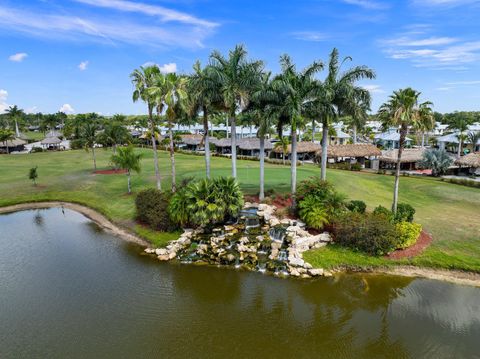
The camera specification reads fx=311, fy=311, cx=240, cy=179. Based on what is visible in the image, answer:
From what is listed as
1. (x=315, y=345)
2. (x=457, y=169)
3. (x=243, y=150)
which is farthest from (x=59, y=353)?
(x=243, y=150)

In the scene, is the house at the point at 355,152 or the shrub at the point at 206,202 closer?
the shrub at the point at 206,202

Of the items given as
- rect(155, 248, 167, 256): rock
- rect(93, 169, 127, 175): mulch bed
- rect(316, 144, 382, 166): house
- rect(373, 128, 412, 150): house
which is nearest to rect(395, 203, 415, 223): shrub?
rect(155, 248, 167, 256): rock

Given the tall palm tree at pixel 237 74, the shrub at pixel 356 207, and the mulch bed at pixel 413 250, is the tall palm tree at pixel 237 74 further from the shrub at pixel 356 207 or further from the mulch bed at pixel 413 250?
the mulch bed at pixel 413 250

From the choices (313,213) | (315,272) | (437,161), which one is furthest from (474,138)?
(315,272)

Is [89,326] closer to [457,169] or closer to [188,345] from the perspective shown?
[188,345]

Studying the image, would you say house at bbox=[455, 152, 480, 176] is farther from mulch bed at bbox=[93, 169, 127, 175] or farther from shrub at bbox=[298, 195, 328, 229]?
mulch bed at bbox=[93, 169, 127, 175]

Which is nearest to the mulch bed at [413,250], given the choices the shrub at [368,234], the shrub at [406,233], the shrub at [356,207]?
the shrub at [406,233]
